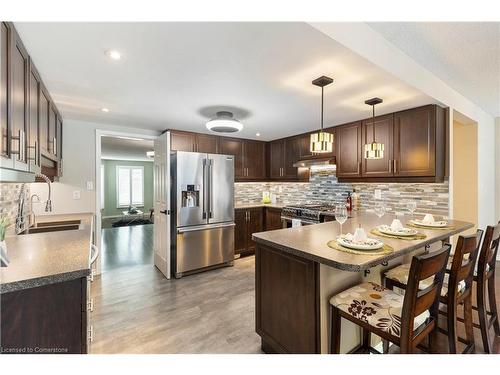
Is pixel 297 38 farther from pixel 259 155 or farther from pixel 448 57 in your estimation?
pixel 259 155

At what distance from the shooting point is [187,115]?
301cm

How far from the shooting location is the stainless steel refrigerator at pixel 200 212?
3336 millimetres

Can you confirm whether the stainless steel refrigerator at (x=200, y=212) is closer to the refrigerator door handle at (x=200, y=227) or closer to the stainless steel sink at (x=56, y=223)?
the refrigerator door handle at (x=200, y=227)

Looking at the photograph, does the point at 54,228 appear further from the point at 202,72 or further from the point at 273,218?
the point at 273,218

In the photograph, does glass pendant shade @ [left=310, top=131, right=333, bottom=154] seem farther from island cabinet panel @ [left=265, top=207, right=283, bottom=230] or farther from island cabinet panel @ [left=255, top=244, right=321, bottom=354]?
island cabinet panel @ [left=265, top=207, right=283, bottom=230]

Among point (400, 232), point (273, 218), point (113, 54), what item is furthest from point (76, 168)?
point (400, 232)

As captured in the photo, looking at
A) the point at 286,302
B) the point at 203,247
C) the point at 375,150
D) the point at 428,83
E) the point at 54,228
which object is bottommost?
the point at 203,247

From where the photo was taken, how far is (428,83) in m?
2.29

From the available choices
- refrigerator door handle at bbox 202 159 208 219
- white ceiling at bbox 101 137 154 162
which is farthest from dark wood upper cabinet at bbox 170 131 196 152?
white ceiling at bbox 101 137 154 162

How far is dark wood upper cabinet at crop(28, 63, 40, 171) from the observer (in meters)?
1.58

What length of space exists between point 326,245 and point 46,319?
1513 mm

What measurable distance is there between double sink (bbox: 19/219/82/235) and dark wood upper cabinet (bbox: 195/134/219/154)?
1.98 metres

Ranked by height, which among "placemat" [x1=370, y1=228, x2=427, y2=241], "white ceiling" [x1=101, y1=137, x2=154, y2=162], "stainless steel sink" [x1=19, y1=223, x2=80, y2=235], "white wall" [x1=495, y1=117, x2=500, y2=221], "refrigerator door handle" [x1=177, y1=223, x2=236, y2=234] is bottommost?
"refrigerator door handle" [x1=177, y1=223, x2=236, y2=234]

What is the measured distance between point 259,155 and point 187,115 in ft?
6.80
